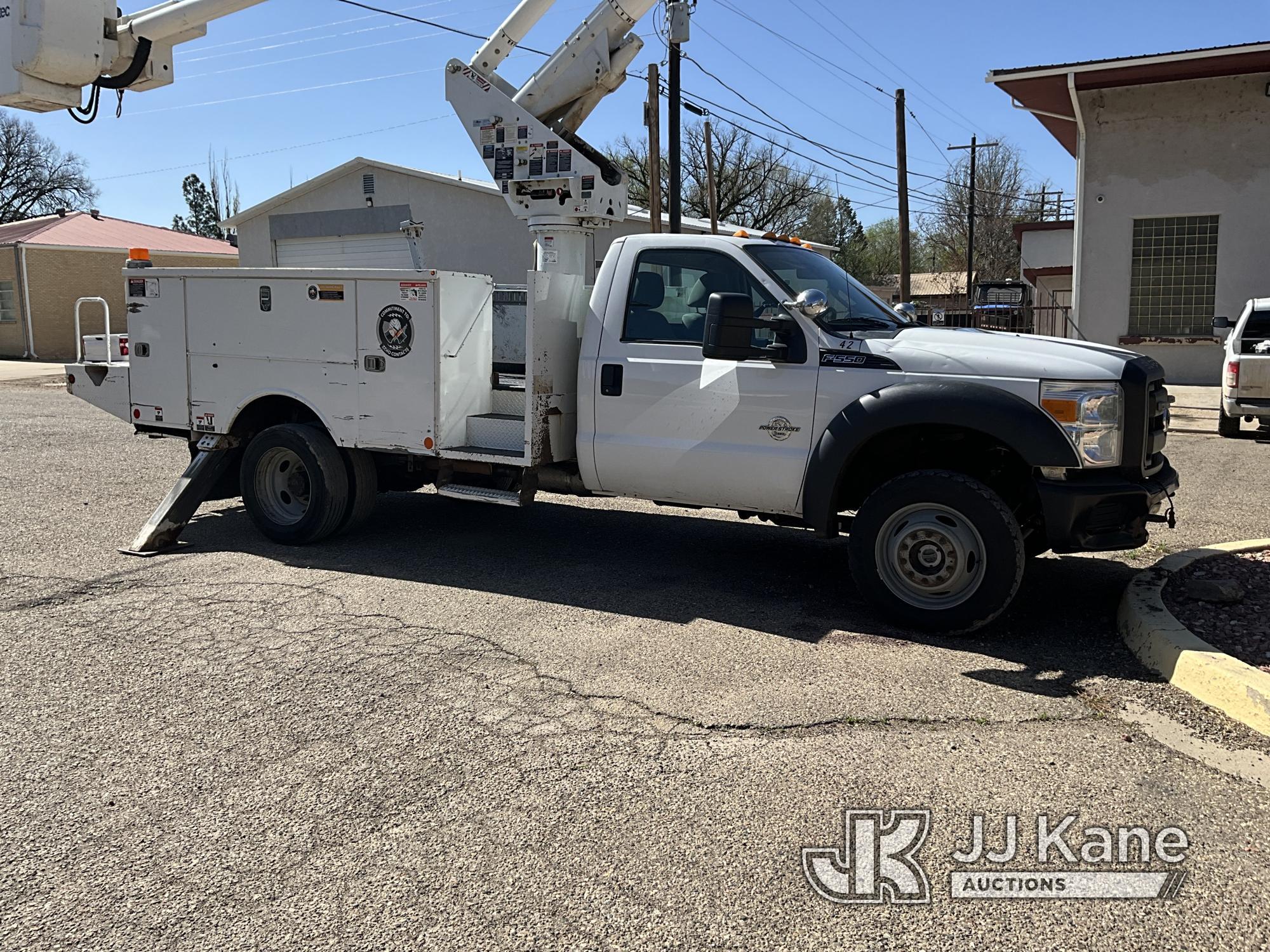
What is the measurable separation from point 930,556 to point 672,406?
5.78 feet

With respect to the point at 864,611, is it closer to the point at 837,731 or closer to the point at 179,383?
the point at 837,731

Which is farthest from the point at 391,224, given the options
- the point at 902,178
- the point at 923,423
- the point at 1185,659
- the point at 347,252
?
the point at 1185,659

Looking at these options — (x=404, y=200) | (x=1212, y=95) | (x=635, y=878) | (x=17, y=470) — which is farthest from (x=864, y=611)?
(x=404, y=200)

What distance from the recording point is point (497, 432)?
7.14m

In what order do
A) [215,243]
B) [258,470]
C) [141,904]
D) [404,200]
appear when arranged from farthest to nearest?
[215,243]
[404,200]
[258,470]
[141,904]

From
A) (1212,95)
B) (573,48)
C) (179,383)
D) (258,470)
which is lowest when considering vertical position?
(258,470)

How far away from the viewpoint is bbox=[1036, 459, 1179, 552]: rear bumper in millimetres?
5367

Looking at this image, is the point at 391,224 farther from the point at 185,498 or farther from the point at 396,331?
the point at 396,331

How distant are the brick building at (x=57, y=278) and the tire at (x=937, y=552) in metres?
32.4

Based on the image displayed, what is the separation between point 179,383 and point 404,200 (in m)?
19.0

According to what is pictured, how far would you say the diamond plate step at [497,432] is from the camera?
7.04 m

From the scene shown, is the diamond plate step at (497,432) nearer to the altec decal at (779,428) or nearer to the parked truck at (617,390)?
the parked truck at (617,390)

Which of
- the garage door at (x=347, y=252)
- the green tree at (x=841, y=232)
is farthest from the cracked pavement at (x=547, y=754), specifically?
the green tree at (x=841, y=232)

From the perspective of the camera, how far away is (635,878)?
3.29 meters
